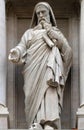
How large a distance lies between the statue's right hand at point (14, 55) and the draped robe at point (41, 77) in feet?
0.53

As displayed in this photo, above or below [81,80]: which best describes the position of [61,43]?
above

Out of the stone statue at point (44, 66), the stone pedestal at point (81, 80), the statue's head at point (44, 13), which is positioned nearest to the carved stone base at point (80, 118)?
the stone pedestal at point (81, 80)

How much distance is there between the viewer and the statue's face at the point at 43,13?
1880 centimetres

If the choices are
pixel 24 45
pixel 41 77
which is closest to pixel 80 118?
pixel 41 77

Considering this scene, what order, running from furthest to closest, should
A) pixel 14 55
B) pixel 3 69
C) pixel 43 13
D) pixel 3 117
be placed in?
pixel 43 13, pixel 3 69, pixel 14 55, pixel 3 117

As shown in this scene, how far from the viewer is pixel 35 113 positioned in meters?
18.0

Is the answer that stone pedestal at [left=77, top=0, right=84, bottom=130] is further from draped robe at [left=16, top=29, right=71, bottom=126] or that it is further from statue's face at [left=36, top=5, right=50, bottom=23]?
statue's face at [left=36, top=5, right=50, bottom=23]

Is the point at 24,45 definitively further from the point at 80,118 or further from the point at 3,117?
the point at 80,118

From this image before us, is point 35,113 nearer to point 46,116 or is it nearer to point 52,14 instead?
point 46,116

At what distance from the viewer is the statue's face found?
61.7 feet

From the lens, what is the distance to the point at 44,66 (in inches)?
719

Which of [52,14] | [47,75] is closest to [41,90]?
A: [47,75]

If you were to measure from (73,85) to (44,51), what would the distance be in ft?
3.16

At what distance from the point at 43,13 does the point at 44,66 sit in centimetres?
109
